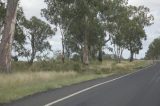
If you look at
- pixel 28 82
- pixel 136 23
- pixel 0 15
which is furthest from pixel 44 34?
pixel 28 82

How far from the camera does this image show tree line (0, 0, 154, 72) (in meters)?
42.5

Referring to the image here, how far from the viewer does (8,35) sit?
1123 inches

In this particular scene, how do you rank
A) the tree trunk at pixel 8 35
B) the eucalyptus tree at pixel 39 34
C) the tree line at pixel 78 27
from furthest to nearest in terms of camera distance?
the eucalyptus tree at pixel 39 34 → the tree line at pixel 78 27 → the tree trunk at pixel 8 35

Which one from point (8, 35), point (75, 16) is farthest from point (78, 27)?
point (8, 35)

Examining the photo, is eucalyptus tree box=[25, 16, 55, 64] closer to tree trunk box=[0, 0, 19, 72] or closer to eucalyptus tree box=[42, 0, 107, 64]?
eucalyptus tree box=[42, 0, 107, 64]

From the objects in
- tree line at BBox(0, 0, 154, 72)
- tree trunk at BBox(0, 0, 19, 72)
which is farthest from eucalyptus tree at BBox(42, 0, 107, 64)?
tree trunk at BBox(0, 0, 19, 72)

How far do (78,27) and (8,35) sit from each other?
3451 centimetres

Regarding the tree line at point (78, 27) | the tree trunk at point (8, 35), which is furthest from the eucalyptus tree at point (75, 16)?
the tree trunk at point (8, 35)

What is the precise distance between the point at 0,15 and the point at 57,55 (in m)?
25.1

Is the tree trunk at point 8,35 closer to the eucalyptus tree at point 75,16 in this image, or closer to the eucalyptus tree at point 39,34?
the eucalyptus tree at point 75,16

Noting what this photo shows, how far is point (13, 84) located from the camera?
21.8m

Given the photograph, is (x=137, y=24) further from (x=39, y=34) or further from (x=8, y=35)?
(x=8, y=35)

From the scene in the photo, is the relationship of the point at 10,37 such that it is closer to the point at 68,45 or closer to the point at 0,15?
the point at 0,15

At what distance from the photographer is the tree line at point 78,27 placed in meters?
42.5
